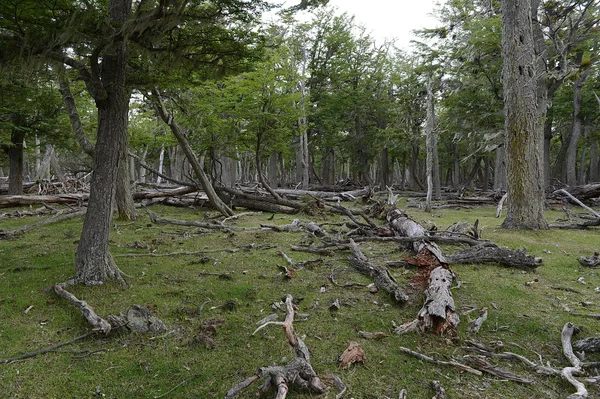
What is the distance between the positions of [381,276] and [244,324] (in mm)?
2085

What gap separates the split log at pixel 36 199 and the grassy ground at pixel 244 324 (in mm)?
8110

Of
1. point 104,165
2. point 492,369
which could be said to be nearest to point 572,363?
point 492,369

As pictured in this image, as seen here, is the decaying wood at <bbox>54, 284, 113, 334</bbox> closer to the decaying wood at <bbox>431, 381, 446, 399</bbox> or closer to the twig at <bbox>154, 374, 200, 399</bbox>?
the twig at <bbox>154, 374, 200, 399</bbox>

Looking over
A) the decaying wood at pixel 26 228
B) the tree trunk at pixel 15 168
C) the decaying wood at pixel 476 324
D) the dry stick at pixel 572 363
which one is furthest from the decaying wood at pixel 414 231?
the tree trunk at pixel 15 168

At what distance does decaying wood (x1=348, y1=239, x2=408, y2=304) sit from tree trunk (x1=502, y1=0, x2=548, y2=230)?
5068 mm

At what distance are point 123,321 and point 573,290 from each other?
5.49 m

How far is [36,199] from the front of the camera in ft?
43.6

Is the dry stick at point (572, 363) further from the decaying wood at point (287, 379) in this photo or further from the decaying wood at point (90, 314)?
the decaying wood at point (90, 314)

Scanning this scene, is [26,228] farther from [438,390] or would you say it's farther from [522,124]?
[522,124]

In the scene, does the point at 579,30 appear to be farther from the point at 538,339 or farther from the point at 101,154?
the point at 101,154

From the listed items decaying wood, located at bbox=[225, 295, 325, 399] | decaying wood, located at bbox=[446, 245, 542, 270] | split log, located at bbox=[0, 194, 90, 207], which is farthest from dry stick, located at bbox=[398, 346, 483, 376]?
split log, located at bbox=[0, 194, 90, 207]

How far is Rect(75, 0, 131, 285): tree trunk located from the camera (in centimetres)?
476

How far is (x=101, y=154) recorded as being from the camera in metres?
4.79

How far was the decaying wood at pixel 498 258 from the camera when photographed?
19.1ft
